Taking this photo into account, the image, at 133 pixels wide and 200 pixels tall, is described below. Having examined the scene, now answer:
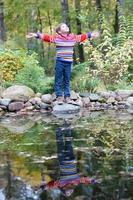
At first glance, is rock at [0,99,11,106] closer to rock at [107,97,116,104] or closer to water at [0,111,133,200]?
water at [0,111,133,200]

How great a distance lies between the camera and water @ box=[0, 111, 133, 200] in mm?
5676

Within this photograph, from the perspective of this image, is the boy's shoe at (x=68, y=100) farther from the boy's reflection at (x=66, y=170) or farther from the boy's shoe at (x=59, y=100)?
the boy's reflection at (x=66, y=170)

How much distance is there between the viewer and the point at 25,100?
39.2 feet

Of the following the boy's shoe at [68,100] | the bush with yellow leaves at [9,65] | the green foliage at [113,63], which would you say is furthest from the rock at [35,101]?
the green foliage at [113,63]

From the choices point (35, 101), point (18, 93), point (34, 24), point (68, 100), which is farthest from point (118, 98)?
point (34, 24)

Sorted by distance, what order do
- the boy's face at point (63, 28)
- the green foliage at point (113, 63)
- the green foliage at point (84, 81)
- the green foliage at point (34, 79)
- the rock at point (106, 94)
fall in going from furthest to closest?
1. the green foliage at point (113, 63)
2. the green foliage at point (84, 81)
3. the green foliage at point (34, 79)
4. the rock at point (106, 94)
5. the boy's face at point (63, 28)

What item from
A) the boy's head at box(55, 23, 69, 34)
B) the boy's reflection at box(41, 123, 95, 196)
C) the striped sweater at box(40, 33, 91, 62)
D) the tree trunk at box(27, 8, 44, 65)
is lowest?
the tree trunk at box(27, 8, 44, 65)

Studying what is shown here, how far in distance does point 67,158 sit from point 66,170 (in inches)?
24.7

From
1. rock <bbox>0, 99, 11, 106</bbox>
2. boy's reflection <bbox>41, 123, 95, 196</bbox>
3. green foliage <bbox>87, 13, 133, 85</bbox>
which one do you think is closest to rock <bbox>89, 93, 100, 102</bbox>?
green foliage <bbox>87, 13, 133, 85</bbox>

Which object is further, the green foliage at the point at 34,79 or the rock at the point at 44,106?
the green foliage at the point at 34,79

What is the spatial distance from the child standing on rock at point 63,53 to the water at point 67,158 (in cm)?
135

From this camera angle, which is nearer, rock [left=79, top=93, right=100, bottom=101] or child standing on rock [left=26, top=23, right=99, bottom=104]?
child standing on rock [left=26, top=23, right=99, bottom=104]

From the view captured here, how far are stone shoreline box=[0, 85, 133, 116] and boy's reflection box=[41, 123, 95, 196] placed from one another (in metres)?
2.93

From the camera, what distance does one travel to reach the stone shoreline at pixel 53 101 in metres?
11.8
